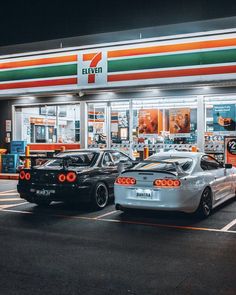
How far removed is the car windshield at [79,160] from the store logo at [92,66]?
7244mm

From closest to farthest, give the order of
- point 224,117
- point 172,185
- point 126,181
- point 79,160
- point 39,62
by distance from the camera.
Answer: point 172,185 < point 126,181 < point 79,160 < point 224,117 < point 39,62

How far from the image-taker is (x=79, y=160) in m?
10.5

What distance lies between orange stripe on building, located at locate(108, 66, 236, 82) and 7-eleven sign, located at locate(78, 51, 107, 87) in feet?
1.37

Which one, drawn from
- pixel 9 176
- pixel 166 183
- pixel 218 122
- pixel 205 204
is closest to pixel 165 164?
pixel 166 183

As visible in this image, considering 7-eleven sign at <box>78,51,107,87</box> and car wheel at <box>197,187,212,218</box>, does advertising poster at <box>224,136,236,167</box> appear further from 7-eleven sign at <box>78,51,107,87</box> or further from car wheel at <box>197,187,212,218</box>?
7-eleven sign at <box>78,51,107,87</box>

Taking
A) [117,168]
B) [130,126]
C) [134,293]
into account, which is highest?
[130,126]

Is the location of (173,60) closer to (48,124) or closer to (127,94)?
(127,94)

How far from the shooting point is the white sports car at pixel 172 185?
27.5ft

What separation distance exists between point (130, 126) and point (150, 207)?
937 cm

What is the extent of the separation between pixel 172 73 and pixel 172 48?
966mm

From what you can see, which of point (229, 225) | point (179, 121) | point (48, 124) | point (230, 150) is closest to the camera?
point (229, 225)

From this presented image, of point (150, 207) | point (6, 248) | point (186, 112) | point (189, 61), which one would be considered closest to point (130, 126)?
point (186, 112)

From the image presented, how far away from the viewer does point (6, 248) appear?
21.8 ft

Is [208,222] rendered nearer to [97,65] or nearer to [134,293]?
[134,293]
